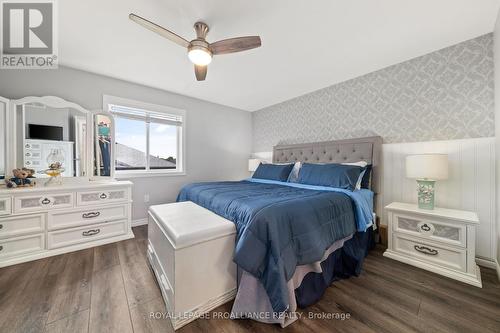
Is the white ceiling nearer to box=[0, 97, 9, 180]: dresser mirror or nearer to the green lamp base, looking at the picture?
box=[0, 97, 9, 180]: dresser mirror

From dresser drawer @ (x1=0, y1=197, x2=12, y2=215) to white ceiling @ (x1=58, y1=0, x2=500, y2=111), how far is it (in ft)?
5.75

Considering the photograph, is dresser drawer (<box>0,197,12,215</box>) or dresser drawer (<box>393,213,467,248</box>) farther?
dresser drawer (<box>0,197,12,215</box>)

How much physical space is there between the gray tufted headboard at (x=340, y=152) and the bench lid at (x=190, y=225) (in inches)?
86.9

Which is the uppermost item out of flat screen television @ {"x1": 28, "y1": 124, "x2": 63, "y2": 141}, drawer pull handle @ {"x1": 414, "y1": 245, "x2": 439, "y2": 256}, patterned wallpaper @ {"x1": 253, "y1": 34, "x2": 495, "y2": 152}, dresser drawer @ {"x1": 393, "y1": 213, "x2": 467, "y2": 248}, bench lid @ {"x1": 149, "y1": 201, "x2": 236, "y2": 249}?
patterned wallpaper @ {"x1": 253, "y1": 34, "x2": 495, "y2": 152}

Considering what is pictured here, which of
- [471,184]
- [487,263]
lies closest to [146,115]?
[471,184]

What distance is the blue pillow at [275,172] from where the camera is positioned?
3.21m

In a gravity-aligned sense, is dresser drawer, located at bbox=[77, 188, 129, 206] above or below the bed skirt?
above

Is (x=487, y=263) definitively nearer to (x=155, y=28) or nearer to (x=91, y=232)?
(x=155, y=28)

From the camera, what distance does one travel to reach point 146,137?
342cm

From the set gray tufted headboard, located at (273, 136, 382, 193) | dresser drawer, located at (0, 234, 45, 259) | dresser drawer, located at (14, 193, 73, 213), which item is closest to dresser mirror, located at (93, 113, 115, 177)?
dresser drawer, located at (14, 193, 73, 213)

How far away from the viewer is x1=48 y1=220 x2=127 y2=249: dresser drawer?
2.19 m

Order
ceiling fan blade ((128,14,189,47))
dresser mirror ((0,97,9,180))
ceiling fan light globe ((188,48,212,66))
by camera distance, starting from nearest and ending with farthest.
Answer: ceiling fan blade ((128,14,189,47)) < ceiling fan light globe ((188,48,212,66)) < dresser mirror ((0,97,9,180))

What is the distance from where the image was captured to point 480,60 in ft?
6.55

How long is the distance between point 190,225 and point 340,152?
8.25 feet
